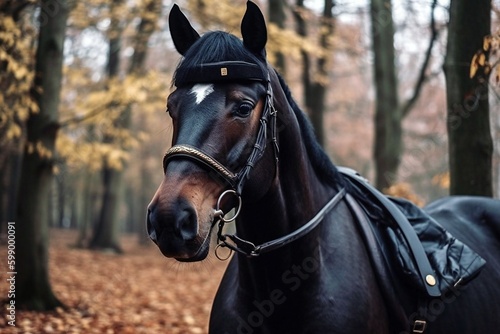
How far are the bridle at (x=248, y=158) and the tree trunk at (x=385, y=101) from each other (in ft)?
33.2

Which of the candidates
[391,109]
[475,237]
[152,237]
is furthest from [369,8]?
[152,237]

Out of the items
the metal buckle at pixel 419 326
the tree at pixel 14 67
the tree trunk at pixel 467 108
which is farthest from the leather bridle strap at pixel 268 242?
the tree at pixel 14 67

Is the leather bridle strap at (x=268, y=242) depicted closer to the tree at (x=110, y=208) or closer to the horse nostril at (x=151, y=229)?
the horse nostril at (x=151, y=229)

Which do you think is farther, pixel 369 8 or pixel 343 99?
pixel 343 99

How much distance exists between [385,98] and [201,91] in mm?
11299

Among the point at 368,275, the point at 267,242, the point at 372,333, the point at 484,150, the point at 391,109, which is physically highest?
the point at 391,109

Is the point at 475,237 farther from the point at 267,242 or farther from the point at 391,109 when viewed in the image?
the point at 391,109

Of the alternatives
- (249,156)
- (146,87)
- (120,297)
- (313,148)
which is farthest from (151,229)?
(120,297)

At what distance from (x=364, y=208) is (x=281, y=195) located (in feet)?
3.01

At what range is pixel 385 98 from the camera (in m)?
13.3

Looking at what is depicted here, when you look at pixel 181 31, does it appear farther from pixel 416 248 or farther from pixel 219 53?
pixel 416 248

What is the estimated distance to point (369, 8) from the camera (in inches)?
551

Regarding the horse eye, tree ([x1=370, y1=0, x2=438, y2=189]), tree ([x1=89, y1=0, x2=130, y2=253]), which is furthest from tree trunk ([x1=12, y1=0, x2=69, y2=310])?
tree ([x1=89, y1=0, x2=130, y2=253])

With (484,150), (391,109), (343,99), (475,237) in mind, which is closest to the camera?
(475,237)
